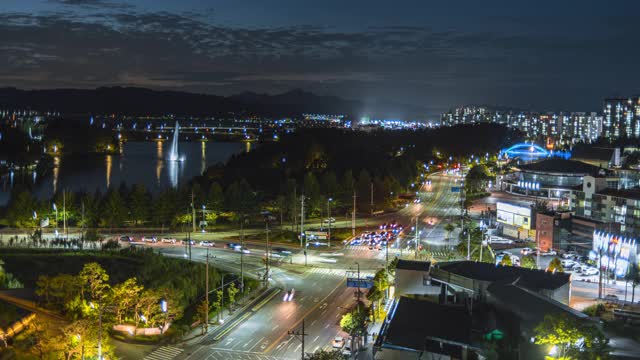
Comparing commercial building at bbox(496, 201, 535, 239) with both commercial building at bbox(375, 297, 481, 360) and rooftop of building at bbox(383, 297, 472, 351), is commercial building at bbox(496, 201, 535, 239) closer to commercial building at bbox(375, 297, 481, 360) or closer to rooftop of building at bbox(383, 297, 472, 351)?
rooftop of building at bbox(383, 297, 472, 351)

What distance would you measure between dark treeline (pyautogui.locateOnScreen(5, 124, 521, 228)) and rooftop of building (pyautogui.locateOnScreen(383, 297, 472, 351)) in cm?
1044

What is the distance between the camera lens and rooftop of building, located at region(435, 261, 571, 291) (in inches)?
381

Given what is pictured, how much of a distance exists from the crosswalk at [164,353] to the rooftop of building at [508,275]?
4.52 metres

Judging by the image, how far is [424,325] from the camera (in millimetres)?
8281

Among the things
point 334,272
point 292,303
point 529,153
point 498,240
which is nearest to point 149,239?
point 334,272

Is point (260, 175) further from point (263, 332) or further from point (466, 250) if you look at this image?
point (263, 332)

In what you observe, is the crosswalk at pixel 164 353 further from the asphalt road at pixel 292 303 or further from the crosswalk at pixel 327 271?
the crosswalk at pixel 327 271

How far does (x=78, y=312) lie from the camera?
32.1ft

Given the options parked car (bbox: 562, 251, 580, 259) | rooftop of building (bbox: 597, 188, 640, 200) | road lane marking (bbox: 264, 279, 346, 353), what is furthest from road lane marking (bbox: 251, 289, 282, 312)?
rooftop of building (bbox: 597, 188, 640, 200)

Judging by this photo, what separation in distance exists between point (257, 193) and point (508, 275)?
13630 mm

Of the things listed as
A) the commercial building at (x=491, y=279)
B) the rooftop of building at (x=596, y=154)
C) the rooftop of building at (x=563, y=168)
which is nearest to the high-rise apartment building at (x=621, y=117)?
the rooftop of building at (x=596, y=154)

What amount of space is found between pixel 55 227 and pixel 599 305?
14687mm

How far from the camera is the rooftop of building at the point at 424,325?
784cm

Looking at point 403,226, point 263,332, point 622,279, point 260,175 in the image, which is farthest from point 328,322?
point 260,175
